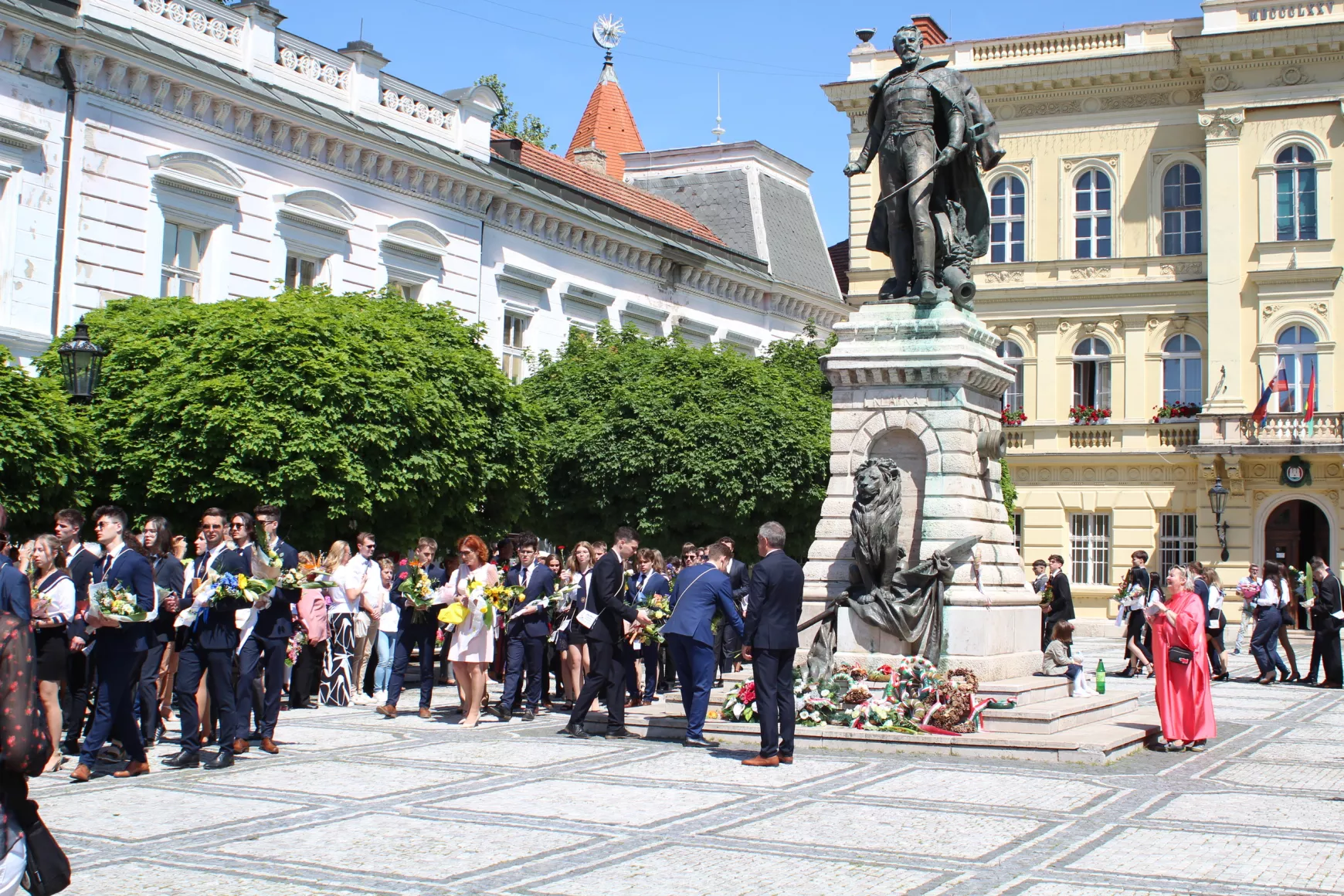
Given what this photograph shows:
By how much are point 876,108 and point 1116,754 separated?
21.0 ft

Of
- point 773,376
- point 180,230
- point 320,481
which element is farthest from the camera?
point 773,376

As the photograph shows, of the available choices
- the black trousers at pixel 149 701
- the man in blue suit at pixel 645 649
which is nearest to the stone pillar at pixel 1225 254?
the man in blue suit at pixel 645 649

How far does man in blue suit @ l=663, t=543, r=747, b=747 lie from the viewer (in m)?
12.4

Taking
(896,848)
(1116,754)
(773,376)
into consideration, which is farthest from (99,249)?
(896,848)

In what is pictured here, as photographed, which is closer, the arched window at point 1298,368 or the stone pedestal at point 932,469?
the stone pedestal at point 932,469

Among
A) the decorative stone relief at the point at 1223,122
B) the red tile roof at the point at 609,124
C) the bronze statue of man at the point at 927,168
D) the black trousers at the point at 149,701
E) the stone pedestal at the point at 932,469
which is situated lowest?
the black trousers at the point at 149,701

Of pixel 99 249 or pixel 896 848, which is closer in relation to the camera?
pixel 896 848

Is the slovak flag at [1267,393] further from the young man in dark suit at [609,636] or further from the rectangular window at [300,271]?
the young man in dark suit at [609,636]

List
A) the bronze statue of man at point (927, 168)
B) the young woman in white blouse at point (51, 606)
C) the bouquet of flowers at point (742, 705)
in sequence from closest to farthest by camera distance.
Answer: the young woman in white blouse at point (51, 606) → the bouquet of flowers at point (742, 705) → the bronze statue of man at point (927, 168)

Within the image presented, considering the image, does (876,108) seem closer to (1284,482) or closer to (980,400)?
(980,400)

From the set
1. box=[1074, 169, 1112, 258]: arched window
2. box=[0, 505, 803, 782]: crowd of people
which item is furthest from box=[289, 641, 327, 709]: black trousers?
box=[1074, 169, 1112, 258]: arched window

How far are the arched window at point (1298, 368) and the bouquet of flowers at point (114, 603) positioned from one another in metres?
31.0

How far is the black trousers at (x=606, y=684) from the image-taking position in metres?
13.4

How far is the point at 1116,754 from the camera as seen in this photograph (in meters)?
12.1
